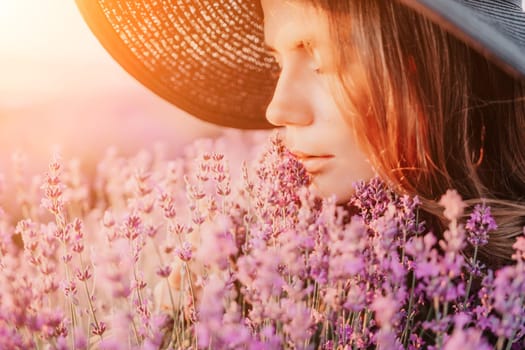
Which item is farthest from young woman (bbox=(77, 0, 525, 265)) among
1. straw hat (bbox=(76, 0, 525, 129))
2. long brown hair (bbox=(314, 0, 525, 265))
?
straw hat (bbox=(76, 0, 525, 129))

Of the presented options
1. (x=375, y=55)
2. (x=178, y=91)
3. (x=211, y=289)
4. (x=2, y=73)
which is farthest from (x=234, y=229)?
(x=2, y=73)

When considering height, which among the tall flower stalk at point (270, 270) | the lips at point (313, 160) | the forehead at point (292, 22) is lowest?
the tall flower stalk at point (270, 270)

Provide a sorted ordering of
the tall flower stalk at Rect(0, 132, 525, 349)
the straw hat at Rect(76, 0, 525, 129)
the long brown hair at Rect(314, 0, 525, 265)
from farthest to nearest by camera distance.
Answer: the straw hat at Rect(76, 0, 525, 129) < the long brown hair at Rect(314, 0, 525, 265) < the tall flower stalk at Rect(0, 132, 525, 349)

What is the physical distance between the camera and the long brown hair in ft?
3.84

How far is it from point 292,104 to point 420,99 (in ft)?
0.77

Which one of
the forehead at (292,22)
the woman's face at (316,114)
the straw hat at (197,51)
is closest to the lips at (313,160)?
the woman's face at (316,114)

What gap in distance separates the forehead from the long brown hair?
3cm

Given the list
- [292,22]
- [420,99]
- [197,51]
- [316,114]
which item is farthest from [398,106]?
[197,51]

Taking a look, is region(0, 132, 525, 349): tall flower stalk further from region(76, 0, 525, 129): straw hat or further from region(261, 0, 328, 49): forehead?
region(76, 0, 525, 129): straw hat

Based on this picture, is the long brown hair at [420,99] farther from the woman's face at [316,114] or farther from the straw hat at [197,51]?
the straw hat at [197,51]

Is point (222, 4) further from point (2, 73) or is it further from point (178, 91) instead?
point (2, 73)

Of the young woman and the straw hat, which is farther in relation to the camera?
the straw hat

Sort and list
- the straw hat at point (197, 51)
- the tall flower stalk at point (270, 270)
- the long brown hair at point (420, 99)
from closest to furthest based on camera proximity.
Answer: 1. the tall flower stalk at point (270, 270)
2. the long brown hair at point (420, 99)
3. the straw hat at point (197, 51)

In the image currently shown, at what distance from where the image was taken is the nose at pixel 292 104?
123 centimetres
